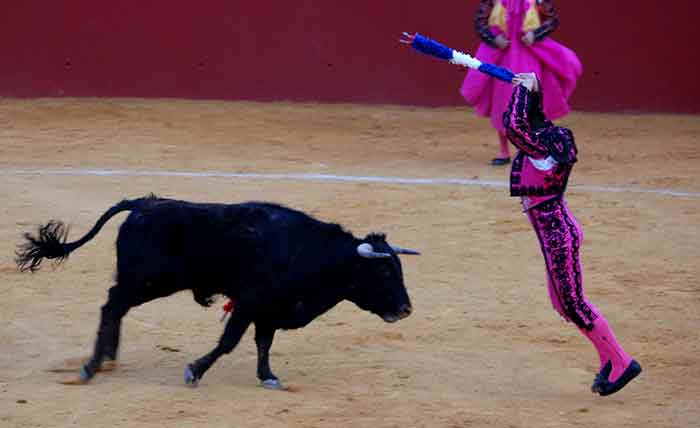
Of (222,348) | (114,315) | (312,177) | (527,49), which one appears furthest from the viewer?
(527,49)

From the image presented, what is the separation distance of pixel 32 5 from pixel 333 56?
3149 millimetres

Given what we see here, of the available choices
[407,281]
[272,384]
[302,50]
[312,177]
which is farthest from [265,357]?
[302,50]

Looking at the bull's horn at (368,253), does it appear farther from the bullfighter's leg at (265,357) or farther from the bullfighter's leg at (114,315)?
the bullfighter's leg at (114,315)

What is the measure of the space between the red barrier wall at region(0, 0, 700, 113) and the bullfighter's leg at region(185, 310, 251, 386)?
818cm

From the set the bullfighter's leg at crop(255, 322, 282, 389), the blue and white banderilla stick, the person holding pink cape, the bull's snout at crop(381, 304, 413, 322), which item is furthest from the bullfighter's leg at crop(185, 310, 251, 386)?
the person holding pink cape

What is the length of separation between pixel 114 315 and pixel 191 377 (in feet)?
1.50

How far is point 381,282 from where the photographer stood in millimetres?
5500

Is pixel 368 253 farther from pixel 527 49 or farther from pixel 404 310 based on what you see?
pixel 527 49

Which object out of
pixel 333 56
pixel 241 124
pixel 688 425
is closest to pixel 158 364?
pixel 688 425

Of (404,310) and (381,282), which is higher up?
(381,282)

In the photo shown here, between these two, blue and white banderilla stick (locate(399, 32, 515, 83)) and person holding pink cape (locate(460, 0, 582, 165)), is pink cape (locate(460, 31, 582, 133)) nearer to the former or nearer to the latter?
person holding pink cape (locate(460, 0, 582, 165))

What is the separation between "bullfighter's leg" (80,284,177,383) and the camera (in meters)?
5.59

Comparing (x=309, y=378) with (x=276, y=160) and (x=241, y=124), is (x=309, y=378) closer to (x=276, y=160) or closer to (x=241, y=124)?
(x=276, y=160)

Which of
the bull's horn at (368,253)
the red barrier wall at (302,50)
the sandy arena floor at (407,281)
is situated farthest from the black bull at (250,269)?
the red barrier wall at (302,50)
